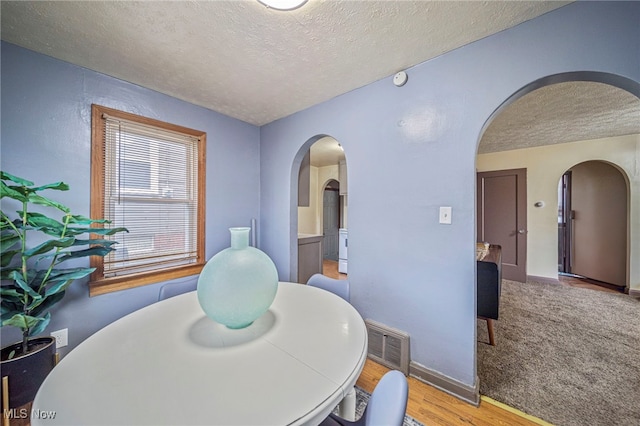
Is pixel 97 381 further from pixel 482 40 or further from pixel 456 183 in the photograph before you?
pixel 482 40

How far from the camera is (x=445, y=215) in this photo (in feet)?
5.35

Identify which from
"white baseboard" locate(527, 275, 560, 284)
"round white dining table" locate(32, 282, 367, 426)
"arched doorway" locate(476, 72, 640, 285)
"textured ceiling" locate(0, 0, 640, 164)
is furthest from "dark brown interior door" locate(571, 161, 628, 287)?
"round white dining table" locate(32, 282, 367, 426)

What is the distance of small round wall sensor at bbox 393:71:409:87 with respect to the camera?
5.84ft

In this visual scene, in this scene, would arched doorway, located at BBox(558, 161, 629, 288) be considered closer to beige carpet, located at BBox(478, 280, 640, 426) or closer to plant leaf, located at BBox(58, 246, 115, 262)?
beige carpet, located at BBox(478, 280, 640, 426)

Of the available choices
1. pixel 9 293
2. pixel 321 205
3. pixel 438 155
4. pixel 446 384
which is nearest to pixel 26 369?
pixel 9 293

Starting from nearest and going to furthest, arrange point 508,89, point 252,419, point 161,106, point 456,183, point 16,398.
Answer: point 252,419
point 16,398
point 508,89
point 456,183
point 161,106

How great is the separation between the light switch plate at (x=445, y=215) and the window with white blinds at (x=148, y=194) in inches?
89.9

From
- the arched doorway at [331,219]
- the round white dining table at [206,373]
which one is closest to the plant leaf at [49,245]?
the round white dining table at [206,373]

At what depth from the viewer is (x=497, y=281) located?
2.01 metres

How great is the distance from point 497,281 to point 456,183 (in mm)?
1099

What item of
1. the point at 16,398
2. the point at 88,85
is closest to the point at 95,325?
the point at 16,398

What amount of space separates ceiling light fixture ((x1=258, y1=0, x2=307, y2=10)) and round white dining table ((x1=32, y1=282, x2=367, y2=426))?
5.27 feet

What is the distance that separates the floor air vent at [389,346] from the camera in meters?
1.78

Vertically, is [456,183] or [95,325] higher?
[456,183]
